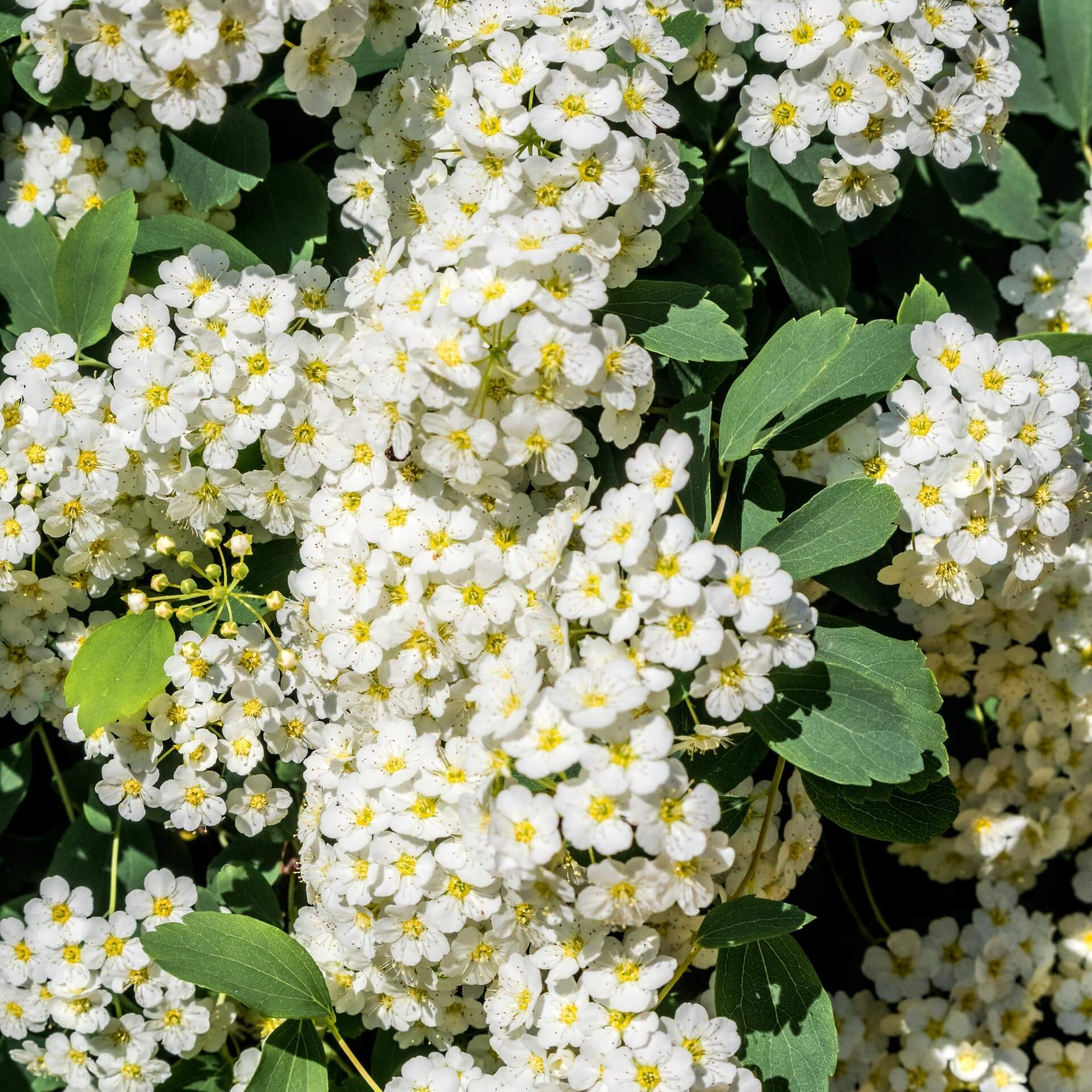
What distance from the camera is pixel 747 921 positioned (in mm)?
1790

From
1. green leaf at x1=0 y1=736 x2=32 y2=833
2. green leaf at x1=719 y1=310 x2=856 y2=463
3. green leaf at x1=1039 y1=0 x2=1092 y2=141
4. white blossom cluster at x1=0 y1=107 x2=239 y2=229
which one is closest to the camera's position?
green leaf at x1=719 y1=310 x2=856 y2=463

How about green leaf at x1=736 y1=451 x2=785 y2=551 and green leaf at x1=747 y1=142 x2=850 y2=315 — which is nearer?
green leaf at x1=736 y1=451 x2=785 y2=551

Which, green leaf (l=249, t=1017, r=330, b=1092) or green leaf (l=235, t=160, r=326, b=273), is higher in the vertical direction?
green leaf (l=235, t=160, r=326, b=273)

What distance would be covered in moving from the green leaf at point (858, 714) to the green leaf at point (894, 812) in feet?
0.33

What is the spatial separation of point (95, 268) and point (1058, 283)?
2.03 metres

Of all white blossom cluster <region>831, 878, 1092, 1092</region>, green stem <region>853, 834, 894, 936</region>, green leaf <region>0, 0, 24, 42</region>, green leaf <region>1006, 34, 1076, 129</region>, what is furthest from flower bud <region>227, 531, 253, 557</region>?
green leaf <region>1006, 34, 1076, 129</region>

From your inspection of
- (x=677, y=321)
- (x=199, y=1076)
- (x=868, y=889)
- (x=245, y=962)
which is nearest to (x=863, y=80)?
(x=677, y=321)

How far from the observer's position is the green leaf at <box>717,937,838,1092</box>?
188 cm

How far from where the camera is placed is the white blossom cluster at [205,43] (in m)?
1.67

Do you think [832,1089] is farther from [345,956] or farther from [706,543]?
[706,543]

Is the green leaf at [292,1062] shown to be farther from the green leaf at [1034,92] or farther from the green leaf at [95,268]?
the green leaf at [1034,92]

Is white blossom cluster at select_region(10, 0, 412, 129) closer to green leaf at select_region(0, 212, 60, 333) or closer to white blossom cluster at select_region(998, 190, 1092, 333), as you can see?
green leaf at select_region(0, 212, 60, 333)

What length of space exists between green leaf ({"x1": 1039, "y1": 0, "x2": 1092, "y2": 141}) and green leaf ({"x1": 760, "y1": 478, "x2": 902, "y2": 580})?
4.90 feet

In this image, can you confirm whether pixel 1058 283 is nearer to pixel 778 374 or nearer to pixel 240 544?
pixel 778 374
